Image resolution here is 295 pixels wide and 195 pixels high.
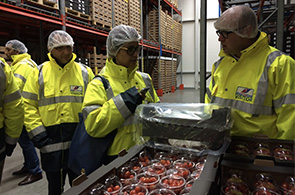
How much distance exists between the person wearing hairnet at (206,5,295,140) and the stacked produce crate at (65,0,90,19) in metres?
3.77

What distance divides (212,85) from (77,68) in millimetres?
1612

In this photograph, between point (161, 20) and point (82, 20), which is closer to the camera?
point (82, 20)

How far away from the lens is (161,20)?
10031 millimetres

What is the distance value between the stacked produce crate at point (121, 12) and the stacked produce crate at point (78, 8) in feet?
4.27

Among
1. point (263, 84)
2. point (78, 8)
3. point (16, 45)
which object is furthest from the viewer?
point (78, 8)

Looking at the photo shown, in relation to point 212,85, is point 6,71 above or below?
above

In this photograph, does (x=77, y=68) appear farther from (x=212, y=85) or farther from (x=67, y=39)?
(x=212, y=85)

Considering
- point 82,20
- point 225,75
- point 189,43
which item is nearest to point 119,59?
point 225,75

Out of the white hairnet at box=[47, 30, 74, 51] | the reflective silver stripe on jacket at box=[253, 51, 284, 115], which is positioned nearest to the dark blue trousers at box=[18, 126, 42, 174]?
the white hairnet at box=[47, 30, 74, 51]

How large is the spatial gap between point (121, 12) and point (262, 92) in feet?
18.9

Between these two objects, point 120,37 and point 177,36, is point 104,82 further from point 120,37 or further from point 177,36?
point 177,36

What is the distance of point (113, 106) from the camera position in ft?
5.08

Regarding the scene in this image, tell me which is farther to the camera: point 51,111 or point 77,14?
point 77,14

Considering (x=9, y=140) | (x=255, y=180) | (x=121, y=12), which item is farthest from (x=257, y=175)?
(x=121, y=12)
